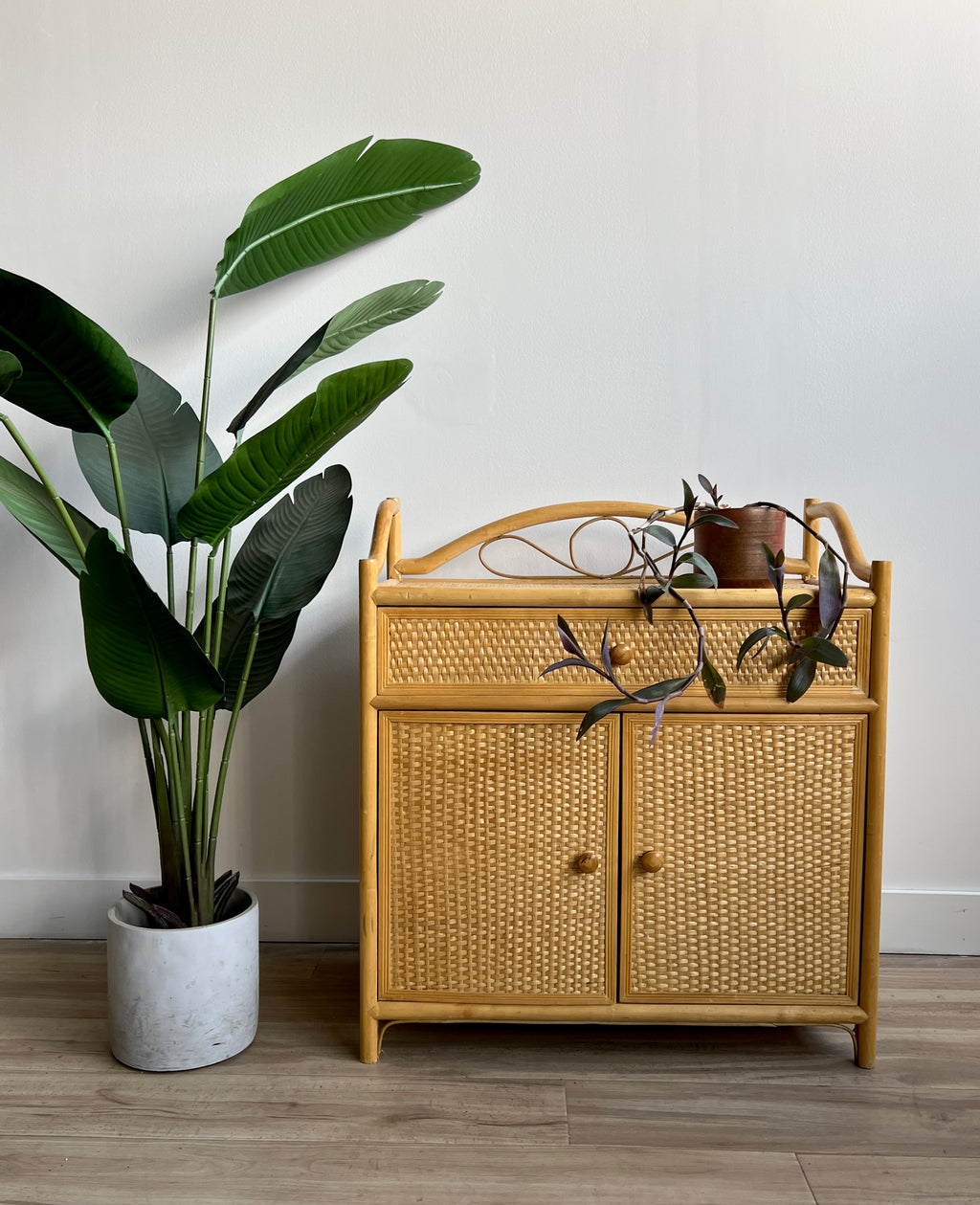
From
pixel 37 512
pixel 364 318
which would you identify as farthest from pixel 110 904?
pixel 364 318

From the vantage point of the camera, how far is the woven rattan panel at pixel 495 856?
59.6 inches

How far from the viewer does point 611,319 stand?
1892 millimetres

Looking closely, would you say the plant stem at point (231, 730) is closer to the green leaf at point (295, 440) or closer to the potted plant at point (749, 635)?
the green leaf at point (295, 440)

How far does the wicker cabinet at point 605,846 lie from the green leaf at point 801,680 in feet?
0.14

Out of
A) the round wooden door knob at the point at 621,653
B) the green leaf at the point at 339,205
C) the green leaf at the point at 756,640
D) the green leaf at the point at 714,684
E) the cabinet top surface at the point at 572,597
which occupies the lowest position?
the green leaf at the point at 714,684

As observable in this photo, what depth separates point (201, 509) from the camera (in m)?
1.33

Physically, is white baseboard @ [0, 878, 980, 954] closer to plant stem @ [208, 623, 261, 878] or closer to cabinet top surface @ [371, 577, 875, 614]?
plant stem @ [208, 623, 261, 878]

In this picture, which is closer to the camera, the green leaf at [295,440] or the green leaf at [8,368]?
the green leaf at [8,368]

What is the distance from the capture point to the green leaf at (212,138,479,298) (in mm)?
1674

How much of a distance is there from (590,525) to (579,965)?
861 millimetres

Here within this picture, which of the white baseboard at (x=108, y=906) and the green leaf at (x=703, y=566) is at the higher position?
the green leaf at (x=703, y=566)

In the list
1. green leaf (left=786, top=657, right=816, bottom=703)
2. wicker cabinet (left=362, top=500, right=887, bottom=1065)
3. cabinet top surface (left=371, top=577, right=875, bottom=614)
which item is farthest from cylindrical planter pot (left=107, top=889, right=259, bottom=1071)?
green leaf (left=786, top=657, right=816, bottom=703)

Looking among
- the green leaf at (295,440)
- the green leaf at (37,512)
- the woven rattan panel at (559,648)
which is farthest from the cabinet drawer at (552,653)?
the green leaf at (37,512)

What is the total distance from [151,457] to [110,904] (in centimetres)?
99
